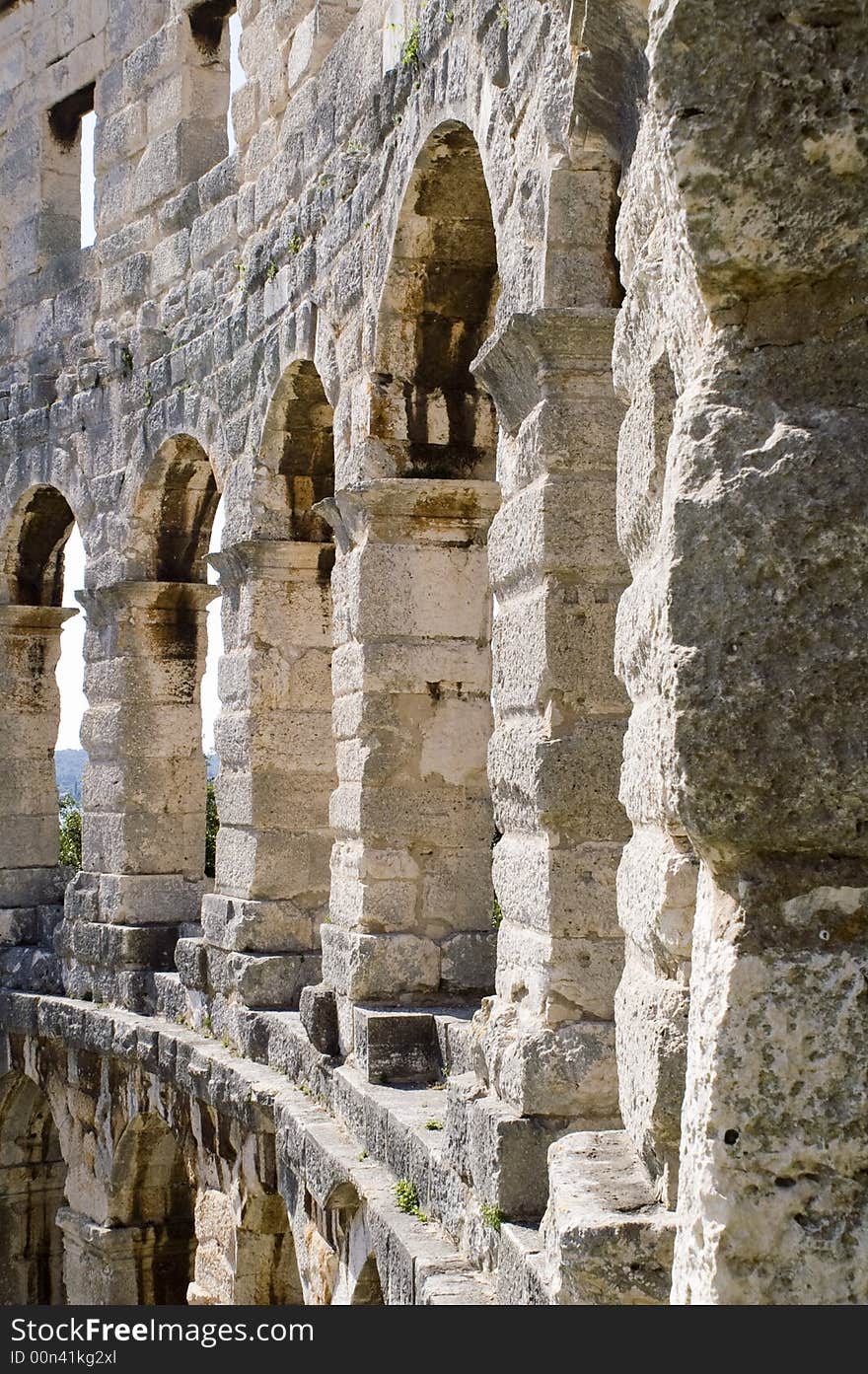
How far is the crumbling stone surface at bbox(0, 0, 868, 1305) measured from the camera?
2.41m

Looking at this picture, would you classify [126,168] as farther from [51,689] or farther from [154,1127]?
[154,1127]

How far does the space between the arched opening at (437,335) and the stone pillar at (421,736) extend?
0.25m

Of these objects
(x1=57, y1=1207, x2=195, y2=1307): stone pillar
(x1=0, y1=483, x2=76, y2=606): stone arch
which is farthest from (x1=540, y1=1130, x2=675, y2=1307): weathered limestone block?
(x1=0, y1=483, x2=76, y2=606): stone arch

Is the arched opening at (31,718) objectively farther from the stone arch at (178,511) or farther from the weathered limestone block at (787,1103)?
the weathered limestone block at (787,1103)

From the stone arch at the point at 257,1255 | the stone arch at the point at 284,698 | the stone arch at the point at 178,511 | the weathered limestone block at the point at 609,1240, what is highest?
the stone arch at the point at 178,511

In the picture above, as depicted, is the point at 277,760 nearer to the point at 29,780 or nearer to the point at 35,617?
the point at 29,780

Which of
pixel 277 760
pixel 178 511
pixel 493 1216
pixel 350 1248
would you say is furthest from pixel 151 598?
pixel 493 1216

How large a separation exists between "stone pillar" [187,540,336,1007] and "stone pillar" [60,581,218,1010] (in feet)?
4.92

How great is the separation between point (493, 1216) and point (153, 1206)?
5998mm

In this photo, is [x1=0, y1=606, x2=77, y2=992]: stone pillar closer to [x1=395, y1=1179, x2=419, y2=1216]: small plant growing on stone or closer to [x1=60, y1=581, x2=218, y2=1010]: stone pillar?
[x1=60, y1=581, x2=218, y2=1010]: stone pillar

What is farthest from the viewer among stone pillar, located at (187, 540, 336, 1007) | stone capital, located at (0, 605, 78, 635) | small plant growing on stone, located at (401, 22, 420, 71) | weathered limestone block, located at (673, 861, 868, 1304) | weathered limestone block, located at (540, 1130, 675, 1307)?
stone capital, located at (0, 605, 78, 635)

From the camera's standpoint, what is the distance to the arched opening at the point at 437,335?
7453 mm

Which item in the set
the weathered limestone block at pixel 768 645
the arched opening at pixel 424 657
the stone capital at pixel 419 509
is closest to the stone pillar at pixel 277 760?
the arched opening at pixel 424 657

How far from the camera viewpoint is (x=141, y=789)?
1111cm
